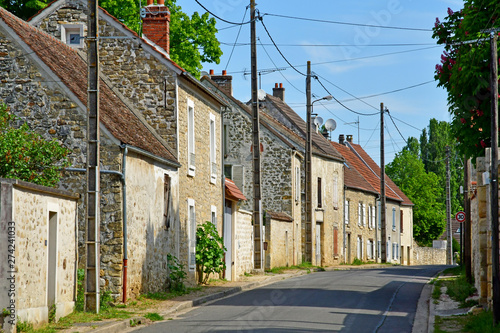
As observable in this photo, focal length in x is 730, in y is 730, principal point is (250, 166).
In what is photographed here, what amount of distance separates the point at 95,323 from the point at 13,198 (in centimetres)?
281

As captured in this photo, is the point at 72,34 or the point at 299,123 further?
the point at 299,123

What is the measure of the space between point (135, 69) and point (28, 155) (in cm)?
694

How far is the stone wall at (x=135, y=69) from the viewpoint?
778 inches

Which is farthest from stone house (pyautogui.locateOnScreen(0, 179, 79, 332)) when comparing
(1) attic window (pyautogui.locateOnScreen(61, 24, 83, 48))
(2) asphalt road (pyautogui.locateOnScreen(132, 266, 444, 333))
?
(1) attic window (pyautogui.locateOnScreen(61, 24, 83, 48))

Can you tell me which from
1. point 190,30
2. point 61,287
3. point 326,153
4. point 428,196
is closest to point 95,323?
point 61,287

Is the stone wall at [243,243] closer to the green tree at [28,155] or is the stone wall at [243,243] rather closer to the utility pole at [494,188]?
the green tree at [28,155]

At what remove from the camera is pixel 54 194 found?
40.4ft

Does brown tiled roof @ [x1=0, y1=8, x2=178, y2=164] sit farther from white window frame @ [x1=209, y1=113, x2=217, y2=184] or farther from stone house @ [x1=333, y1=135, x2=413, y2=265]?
stone house @ [x1=333, y1=135, x2=413, y2=265]

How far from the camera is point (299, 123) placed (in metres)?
41.0

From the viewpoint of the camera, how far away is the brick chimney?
Answer: 21.7 metres

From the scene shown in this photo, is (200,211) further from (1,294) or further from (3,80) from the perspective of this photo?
(1,294)

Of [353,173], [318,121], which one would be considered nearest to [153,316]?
[318,121]

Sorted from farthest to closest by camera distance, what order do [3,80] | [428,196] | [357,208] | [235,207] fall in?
[428,196], [357,208], [235,207], [3,80]

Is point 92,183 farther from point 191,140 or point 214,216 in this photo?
point 214,216
